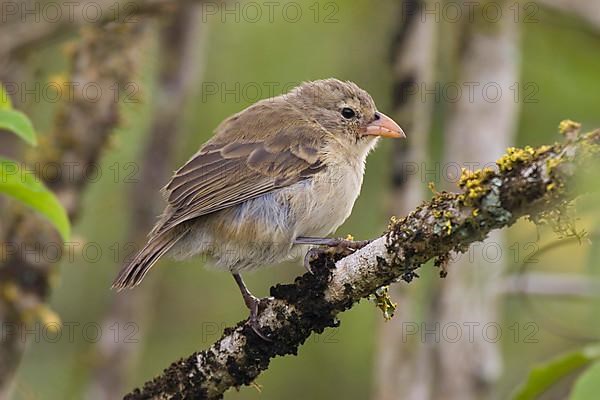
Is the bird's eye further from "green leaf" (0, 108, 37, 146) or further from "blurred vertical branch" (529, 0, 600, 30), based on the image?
"green leaf" (0, 108, 37, 146)

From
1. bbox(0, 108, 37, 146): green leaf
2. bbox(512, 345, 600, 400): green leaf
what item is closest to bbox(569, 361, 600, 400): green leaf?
bbox(512, 345, 600, 400): green leaf

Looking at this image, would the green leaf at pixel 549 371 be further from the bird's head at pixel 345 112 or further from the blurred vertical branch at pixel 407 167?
the blurred vertical branch at pixel 407 167

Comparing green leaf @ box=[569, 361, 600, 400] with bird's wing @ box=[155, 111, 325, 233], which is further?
bird's wing @ box=[155, 111, 325, 233]

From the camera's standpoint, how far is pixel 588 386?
2.38 meters

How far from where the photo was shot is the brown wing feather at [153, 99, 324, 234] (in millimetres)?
4508

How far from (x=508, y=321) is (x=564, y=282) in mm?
2320

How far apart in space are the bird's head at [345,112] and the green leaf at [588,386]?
2.66 meters

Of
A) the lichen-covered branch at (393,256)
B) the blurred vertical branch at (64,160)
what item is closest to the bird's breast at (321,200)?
the lichen-covered branch at (393,256)

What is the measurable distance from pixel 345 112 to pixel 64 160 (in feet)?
5.38

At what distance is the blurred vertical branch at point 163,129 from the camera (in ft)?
21.8

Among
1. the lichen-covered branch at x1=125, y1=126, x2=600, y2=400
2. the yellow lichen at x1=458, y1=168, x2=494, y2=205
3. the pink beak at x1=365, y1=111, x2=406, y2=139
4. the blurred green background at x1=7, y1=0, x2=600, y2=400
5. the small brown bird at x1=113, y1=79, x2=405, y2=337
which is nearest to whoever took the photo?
the lichen-covered branch at x1=125, y1=126, x2=600, y2=400

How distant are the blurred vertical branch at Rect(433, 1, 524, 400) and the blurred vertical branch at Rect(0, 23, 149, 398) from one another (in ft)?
6.40

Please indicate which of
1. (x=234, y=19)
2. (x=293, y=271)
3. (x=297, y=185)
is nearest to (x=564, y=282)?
(x=297, y=185)

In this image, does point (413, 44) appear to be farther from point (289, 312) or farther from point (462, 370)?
point (289, 312)
